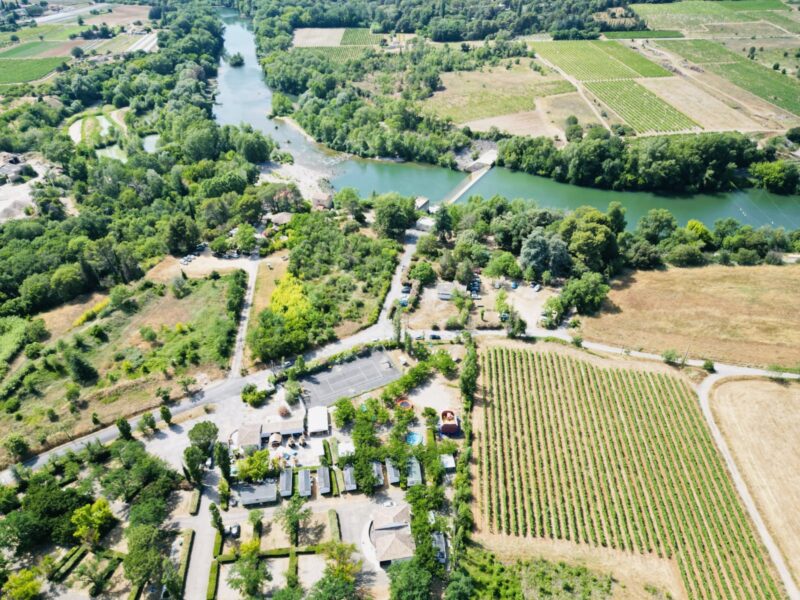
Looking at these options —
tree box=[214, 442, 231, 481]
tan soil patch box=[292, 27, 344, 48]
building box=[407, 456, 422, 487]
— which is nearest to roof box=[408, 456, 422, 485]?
building box=[407, 456, 422, 487]

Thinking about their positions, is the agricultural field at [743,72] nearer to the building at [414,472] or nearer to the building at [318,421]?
the building at [414,472]

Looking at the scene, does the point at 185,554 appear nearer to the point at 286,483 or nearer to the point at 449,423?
the point at 286,483

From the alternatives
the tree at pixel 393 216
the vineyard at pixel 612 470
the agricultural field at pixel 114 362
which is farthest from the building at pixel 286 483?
the tree at pixel 393 216

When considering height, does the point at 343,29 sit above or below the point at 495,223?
above

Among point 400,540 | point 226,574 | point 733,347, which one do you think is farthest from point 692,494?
point 226,574

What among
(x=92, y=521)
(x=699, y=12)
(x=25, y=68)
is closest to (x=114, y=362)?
(x=92, y=521)

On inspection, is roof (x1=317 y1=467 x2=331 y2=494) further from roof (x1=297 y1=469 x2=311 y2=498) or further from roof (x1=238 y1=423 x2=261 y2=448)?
roof (x1=238 y1=423 x2=261 y2=448)

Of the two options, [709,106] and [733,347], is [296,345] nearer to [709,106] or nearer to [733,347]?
[733,347]
